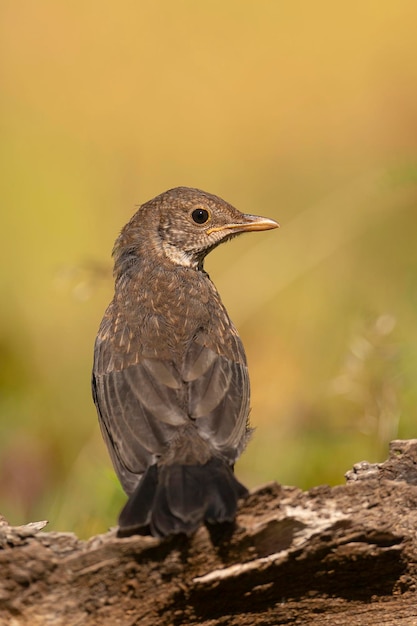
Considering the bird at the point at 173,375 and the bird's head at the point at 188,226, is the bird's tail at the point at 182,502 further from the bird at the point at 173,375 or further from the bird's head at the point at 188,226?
the bird's head at the point at 188,226

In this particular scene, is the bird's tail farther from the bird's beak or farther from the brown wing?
the bird's beak

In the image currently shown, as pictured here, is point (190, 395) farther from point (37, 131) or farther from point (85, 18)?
point (85, 18)

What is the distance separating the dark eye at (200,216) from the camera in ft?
21.7

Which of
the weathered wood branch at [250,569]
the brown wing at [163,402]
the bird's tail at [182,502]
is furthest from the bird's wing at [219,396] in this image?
the weathered wood branch at [250,569]

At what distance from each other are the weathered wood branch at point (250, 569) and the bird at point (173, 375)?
133mm

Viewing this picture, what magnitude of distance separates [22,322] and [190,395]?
12.4ft

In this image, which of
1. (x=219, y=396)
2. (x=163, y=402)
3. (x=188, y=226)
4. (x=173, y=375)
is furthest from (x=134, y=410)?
(x=188, y=226)

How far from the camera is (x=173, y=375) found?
5238mm

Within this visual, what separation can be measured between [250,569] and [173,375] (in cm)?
135

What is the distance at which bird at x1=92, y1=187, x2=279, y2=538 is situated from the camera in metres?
4.17

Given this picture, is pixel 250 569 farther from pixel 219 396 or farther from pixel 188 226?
pixel 188 226

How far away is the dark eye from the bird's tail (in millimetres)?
2489

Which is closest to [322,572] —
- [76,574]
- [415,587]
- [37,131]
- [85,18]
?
[415,587]

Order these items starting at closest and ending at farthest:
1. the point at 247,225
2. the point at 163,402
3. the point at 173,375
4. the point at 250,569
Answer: the point at 250,569 → the point at 163,402 → the point at 173,375 → the point at 247,225
